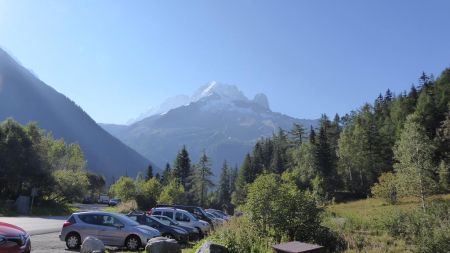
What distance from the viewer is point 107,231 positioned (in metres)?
19.9

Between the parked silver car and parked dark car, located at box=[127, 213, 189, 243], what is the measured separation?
3.21 m

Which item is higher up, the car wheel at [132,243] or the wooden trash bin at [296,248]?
the wooden trash bin at [296,248]

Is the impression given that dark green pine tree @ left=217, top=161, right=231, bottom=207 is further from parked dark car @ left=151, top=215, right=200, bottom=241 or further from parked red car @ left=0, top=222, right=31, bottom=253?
parked red car @ left=0, top=222, right=31, bottom=253

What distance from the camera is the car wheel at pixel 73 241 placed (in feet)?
65.1

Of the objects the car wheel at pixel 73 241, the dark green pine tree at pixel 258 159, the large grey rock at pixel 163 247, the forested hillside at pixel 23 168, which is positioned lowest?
the car wheel at pixel 73 241

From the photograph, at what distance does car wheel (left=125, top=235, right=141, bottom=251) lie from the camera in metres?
19.5

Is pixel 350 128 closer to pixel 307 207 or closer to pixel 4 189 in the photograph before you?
pixel 4 189

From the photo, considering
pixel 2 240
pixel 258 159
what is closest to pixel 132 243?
pixel 2 240

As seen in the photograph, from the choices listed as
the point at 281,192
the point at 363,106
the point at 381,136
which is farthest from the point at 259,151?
the point at 281,192

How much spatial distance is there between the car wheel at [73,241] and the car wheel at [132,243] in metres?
2.20

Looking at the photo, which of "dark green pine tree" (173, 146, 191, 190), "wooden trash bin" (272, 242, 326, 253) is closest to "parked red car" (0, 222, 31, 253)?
"wooden trash bin" (272, 242, 326, 253)

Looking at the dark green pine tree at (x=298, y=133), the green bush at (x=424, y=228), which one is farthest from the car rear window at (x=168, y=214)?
the dark green pine tree at (x=298, y=133)

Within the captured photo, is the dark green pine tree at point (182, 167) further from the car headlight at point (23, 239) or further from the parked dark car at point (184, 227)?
the car headlight at point (23, 239)

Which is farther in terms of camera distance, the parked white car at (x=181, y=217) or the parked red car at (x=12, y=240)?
the parked white car at (x=181, y=217)
